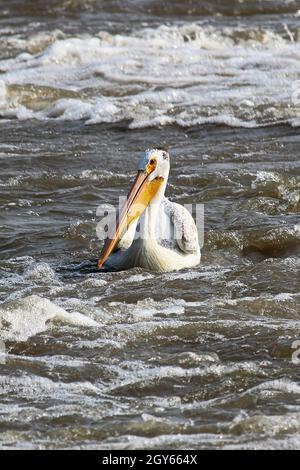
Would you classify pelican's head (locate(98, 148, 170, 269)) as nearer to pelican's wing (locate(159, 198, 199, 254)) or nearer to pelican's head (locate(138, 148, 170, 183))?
pelican's head (locate(138, 148, 170, 183))

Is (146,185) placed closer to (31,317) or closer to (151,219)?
(151,219)

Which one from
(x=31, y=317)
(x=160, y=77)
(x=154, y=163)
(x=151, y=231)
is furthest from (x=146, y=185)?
(x=160, y=77)

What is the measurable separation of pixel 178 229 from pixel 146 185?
389 mm

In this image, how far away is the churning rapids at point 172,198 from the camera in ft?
17.0

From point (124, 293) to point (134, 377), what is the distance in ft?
4.49

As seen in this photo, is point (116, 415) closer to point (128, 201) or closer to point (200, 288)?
point (200, 288)

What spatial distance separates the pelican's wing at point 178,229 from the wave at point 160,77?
149 inches

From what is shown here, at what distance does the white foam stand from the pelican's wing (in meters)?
1.40

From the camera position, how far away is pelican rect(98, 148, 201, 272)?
739cm

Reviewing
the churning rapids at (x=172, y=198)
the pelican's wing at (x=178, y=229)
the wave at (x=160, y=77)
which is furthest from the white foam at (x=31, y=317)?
the wave at (x=160, y=77)

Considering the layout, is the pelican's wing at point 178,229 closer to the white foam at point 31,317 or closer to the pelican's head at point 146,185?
the pelican's head at point 146,185
